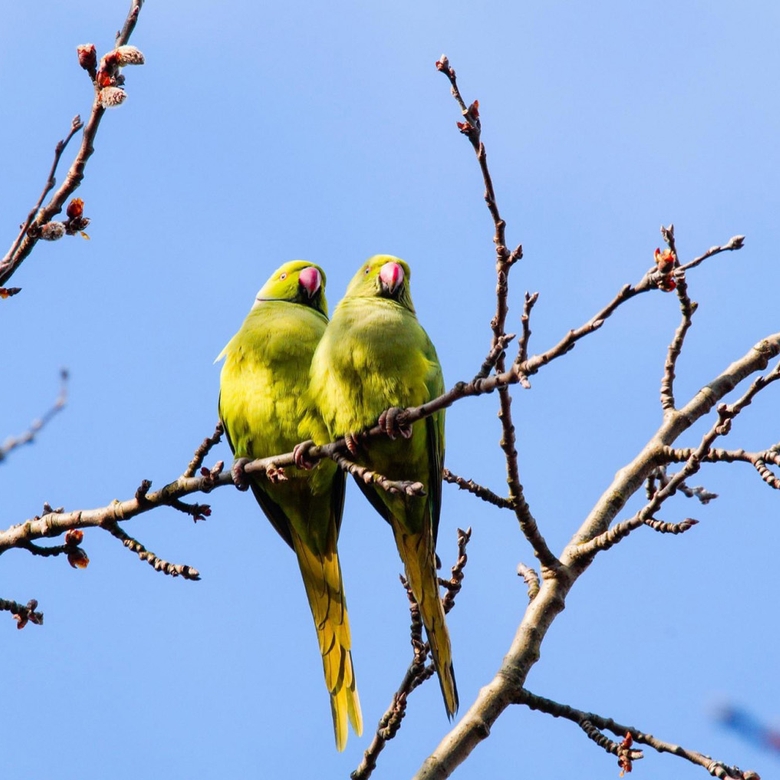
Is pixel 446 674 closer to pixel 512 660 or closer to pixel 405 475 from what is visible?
pixel 512 660

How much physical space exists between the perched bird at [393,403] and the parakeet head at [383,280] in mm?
312

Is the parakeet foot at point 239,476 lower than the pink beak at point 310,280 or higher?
lower

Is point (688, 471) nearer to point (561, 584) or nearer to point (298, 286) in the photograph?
point (561, 584)

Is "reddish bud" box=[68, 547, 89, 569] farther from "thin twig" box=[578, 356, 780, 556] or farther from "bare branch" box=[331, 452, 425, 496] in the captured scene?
"thin twig" box=[578, 356, 780, 556]

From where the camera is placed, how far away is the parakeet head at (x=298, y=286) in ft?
19.3

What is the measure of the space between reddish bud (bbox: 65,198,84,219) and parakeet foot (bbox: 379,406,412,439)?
1338 mm

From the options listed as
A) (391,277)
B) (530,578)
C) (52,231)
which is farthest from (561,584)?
(52,231)

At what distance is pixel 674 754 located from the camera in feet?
11.2

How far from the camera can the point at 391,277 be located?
526cm

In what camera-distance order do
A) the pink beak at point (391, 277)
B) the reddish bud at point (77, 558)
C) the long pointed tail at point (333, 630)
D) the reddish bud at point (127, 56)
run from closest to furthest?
the reddish bud at point (127, 56) → the reddish bud at point (77, 558) → the long pointed tail at point (333, 630) → the pink beak at point (391, 277)

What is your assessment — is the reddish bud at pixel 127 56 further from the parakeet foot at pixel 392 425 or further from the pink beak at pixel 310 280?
the pink beak at pixel 310 280

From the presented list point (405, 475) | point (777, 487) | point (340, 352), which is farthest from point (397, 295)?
point (777, 487)

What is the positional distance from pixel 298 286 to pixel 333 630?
7.05ft

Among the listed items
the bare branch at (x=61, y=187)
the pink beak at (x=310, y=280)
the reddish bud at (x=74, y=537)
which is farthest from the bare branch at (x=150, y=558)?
the pink beak at (x=310, y=280)
